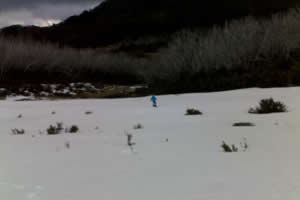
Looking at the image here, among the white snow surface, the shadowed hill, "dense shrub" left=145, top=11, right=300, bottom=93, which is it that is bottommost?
the white snow surface

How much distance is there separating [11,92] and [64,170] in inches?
888

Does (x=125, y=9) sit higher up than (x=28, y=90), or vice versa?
(x=125, y=9)

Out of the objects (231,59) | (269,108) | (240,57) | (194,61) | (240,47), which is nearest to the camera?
(269,108)

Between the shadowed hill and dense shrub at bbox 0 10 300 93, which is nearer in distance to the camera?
dense shrub at bbox 0 10 300 93

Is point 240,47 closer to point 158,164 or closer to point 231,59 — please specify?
point 231,59

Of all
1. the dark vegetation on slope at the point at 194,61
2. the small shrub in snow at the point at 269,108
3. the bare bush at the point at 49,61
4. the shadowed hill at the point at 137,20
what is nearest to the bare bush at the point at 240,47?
the dark vegetation on slope at the point at 194,61

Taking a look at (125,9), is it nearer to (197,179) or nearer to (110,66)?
(110,66)

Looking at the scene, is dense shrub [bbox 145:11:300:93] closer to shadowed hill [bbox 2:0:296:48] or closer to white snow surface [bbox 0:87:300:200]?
white snow surface [bbox 0:87:300:200]

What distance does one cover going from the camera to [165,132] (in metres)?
5.90

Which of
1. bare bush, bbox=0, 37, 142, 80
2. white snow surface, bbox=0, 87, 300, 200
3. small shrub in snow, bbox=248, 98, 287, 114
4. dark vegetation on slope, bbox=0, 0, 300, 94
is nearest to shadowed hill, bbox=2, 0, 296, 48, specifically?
dark vegetation on slope, bbox=0, 0, 300, 94

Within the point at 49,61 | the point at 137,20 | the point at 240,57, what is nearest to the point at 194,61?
the point at 240,57

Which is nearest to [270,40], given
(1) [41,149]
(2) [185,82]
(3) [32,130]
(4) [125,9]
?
(2) [185,82]

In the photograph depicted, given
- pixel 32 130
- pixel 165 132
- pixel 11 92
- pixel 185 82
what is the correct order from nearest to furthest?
pixel 165 132, pixel 32 130, pixel 185 82, pixel 11 92

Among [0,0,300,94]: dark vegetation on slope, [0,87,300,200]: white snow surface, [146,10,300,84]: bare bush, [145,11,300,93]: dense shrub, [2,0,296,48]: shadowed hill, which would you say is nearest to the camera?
[0,87,300,200]: white snow surface
